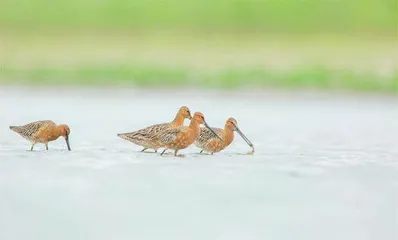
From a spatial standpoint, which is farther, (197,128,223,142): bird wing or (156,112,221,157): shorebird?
(197,128,223,142): bird wing

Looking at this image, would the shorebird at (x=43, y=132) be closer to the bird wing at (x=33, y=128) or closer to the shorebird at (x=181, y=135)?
the bird wing at (x=33, y=128)

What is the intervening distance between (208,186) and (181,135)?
1171mm

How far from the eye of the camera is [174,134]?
339 inches

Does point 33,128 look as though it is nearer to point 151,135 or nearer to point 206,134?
point 151,135

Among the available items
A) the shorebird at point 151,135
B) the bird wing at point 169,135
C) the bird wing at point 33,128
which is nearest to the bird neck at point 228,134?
the shorebird at point 151,135

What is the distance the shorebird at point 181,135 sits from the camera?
8.57 meters

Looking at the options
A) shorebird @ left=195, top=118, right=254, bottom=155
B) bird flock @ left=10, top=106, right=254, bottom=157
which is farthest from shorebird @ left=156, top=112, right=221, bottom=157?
shorebird @ left=195, top=118, right=254, bottom=155

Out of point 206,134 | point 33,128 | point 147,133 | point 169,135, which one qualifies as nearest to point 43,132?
point 33,128

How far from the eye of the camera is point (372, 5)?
2683 cm

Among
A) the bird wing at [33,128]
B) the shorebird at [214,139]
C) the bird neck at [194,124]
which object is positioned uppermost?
the bird neck at [194,124]

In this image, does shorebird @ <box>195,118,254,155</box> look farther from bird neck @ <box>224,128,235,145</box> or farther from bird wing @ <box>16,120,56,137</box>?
bird wing @ <box>16,120,56,137</box>

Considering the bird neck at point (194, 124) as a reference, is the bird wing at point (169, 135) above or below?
below

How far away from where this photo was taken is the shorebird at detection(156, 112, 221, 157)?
28.1 feet

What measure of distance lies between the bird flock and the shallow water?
0.10 metres
